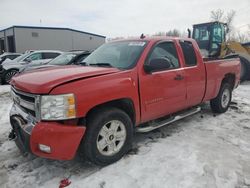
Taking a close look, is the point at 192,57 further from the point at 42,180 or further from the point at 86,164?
the point at 42,180

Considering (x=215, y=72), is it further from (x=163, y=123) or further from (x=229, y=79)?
(x=163, y=123)

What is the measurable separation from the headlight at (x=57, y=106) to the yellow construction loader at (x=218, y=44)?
1039cm

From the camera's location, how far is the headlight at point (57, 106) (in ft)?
10.2

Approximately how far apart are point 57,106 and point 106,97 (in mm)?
679

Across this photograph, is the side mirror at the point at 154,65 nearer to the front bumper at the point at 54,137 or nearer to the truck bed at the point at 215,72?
the front bumper at the point at 54,137

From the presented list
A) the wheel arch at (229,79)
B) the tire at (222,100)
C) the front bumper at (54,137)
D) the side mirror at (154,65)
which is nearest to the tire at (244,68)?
the wheel arch at (229,79)

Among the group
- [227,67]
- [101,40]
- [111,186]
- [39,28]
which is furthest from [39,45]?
[111,186]

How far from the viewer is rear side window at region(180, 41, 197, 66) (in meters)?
5.05

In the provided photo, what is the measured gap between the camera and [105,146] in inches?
144

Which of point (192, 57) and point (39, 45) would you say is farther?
point (39, 45)

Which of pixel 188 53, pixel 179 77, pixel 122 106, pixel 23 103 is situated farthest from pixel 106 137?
pixel 188 53

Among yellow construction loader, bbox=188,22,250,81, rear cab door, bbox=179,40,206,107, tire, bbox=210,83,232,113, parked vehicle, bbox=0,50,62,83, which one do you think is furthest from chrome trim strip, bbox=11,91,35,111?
yellow construction loader, bbox=188,22,250,81

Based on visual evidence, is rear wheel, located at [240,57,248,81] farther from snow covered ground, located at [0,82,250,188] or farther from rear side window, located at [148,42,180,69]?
rear side window, located at [148,42,180,69]

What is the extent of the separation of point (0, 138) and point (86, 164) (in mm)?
2051
